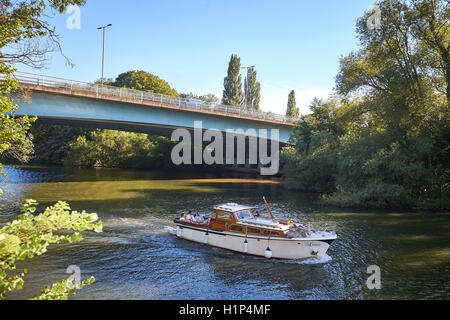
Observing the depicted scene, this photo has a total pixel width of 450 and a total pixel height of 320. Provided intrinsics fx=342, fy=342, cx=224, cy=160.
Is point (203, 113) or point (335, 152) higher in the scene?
point (203, 113)

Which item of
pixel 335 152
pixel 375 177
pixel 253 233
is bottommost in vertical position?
pixel 253 233

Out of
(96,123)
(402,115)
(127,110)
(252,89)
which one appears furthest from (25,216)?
(252,89)

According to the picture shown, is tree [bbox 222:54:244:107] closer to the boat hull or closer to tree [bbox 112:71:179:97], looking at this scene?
tree [bbox 112:71:179:97]

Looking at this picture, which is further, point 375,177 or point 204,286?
point 375,177

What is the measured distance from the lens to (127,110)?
42.0 m

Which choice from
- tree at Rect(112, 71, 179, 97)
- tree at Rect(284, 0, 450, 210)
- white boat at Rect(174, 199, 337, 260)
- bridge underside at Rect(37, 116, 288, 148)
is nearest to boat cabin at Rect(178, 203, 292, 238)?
white boat at Rect(174, 199, 337, 260)

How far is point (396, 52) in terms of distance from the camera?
105 ft

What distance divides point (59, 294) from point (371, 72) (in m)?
36.6

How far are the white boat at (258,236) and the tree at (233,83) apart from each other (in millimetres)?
72038

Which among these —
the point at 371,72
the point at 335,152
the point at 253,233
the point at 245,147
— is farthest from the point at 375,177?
the point at 245,147

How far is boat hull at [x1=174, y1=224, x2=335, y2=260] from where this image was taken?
17.4 metres

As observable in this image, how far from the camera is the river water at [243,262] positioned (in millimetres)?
13766

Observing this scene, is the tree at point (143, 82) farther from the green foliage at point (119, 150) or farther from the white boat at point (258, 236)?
the white boat at point (258, 236)
